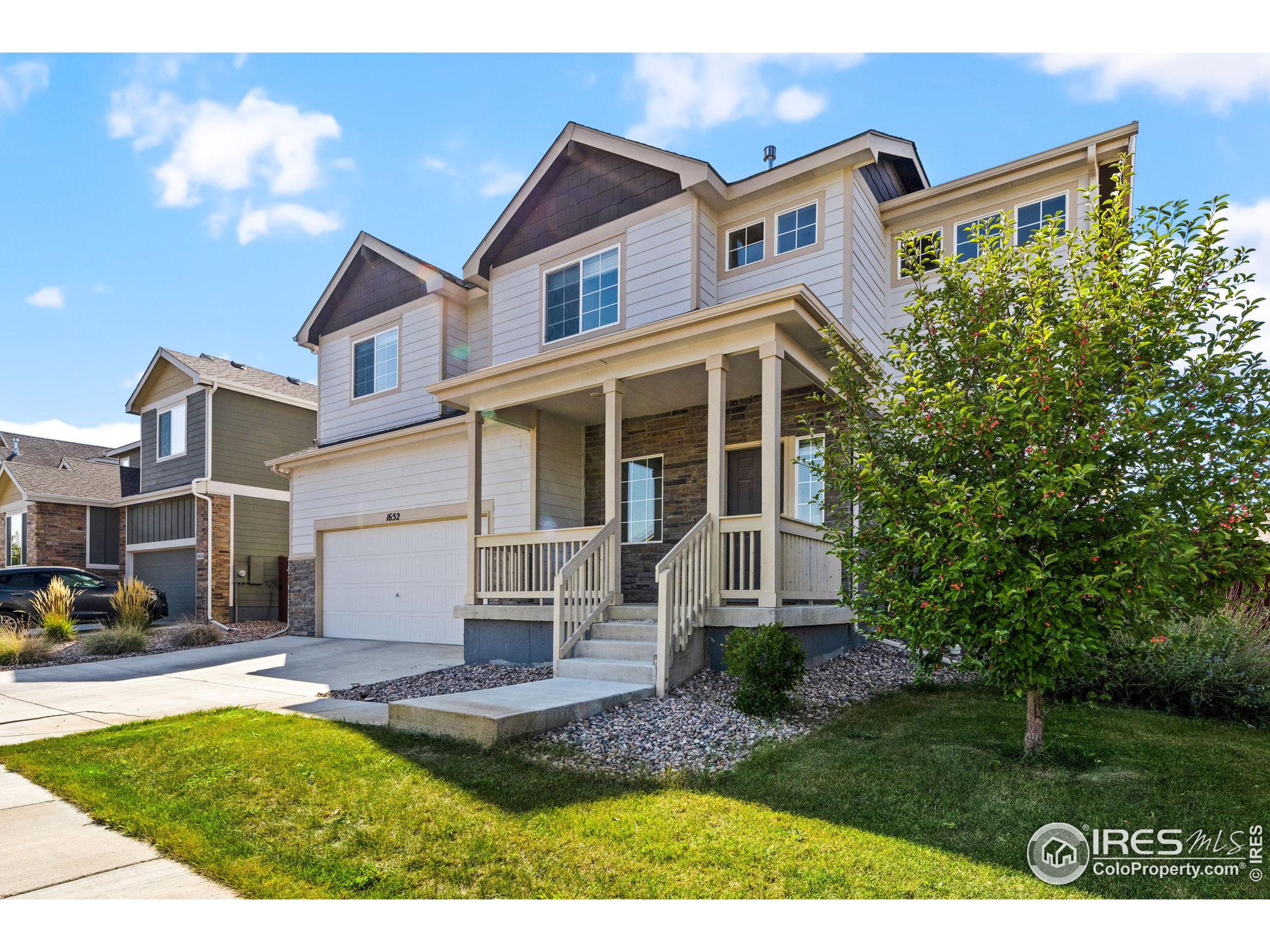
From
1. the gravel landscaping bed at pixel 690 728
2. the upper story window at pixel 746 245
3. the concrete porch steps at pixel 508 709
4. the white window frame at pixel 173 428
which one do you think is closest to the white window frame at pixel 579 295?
the upper story window at pixel 746 245

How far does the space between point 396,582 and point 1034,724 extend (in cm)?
1039

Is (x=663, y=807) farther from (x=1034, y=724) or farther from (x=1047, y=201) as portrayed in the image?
(x=1047, y=201)

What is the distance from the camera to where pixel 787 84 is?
538 centimetres

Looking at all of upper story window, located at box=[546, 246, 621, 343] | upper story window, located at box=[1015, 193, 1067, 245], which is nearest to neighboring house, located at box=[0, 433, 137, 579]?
upper story window, located at box=[546, 246, 621, 343]

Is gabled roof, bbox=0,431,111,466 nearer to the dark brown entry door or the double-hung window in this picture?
the double-hung window

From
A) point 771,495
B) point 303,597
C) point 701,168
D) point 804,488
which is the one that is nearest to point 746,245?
point 701,168

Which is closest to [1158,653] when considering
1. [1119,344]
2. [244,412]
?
[1119,344]

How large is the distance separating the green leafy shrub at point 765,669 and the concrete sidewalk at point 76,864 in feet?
13.5

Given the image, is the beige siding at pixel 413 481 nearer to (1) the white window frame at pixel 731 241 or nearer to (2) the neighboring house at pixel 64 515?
(1) the white window frame at pixel 731 241

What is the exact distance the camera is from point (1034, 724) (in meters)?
4.98

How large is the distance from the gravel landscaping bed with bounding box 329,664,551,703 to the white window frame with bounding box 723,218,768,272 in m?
5.98

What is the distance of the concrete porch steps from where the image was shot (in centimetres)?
546

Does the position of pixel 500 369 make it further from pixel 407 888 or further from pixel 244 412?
pixel 244 412
